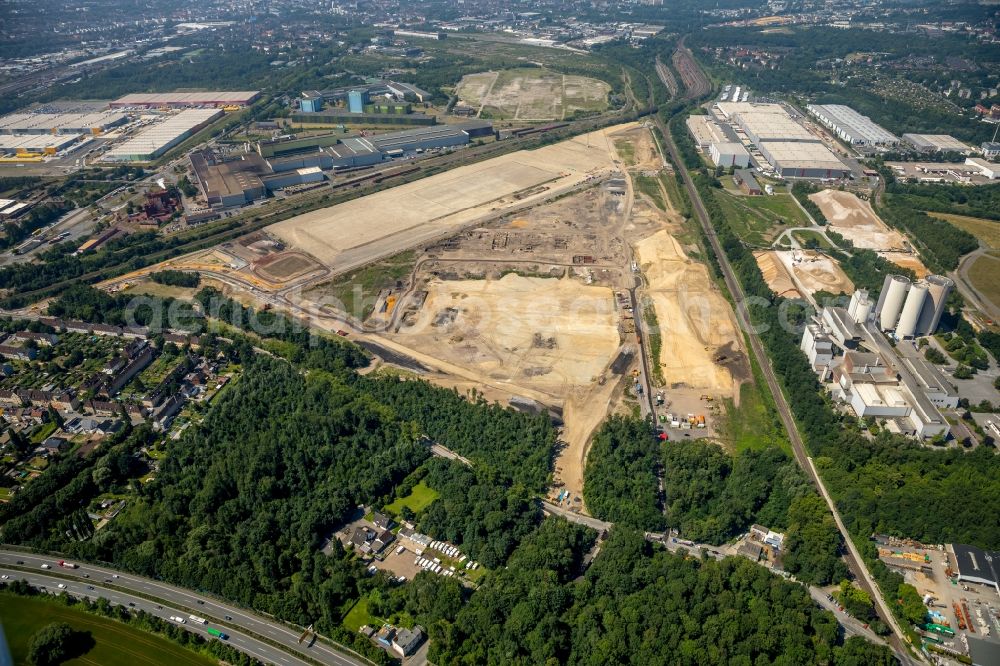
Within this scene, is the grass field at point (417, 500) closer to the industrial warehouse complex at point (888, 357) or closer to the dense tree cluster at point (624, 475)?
the dense tree cluster at point (624, 475)

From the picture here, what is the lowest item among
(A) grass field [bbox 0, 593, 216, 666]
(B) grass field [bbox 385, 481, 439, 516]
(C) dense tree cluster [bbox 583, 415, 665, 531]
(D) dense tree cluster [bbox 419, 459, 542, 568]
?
(A) grass field [bbox 0, 593, 216, 666]

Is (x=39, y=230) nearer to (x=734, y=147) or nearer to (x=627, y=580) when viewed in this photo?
(x=627, y=580)

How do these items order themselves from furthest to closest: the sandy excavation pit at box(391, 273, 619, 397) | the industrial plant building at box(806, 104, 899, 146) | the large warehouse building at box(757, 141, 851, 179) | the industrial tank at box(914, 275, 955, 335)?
1. the industrial plant building at box(806, 104, 899, 146)
2. the large warehouse building at box(757, 141, 851, 179)
3. the industrial tank at box(914, 275, 955, 335)
4. the sandy excavation pit at box(391, 273, 619, 397)

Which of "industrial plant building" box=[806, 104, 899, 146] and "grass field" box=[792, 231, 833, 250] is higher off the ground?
"industrial plant building" box=[806, 104, 899, 146]

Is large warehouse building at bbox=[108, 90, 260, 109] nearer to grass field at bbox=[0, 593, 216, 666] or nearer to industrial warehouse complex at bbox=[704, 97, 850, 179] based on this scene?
industrial warehouse complex at bbox=[704, 97, 850, 179]

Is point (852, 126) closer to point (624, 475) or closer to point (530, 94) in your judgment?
point (530, 94)

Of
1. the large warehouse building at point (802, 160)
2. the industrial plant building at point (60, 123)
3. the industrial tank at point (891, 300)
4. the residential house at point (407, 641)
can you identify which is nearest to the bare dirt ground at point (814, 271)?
the industrial tank at point (891, 300)

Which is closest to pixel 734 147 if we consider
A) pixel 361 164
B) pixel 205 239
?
pixel 361 164

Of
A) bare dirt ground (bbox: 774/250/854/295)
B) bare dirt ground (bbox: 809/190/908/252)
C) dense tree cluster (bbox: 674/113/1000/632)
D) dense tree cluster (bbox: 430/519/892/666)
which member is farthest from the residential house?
bare dirt ground (bbox: 809/190/908/252)
